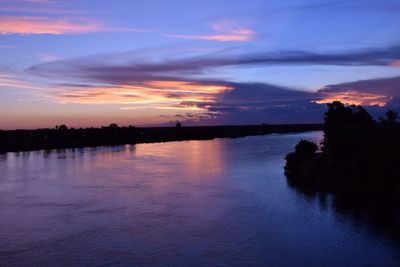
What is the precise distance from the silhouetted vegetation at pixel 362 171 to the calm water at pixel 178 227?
2.16 meters

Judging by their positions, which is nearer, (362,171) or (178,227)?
Answer: (178,227)

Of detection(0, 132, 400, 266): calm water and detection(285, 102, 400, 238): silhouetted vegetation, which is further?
detection(285, 102, 400, 238): silhouetted vegetation

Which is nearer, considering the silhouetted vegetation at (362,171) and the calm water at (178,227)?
the calm water at (178,227)

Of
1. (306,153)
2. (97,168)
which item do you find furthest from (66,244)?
(97,168)

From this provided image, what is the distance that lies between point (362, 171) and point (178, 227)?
16.1 metres

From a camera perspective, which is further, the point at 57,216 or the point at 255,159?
the point at 255,159

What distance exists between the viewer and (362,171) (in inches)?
1414

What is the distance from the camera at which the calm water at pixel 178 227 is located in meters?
22.1

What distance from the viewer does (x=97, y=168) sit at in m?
61.3

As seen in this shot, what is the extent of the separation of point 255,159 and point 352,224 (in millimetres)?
42517

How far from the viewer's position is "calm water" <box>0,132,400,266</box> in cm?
2211

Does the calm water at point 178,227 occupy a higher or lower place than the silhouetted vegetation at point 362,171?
lower

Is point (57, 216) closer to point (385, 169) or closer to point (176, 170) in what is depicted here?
point (385, 169)

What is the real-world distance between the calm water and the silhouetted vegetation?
2156 mm
